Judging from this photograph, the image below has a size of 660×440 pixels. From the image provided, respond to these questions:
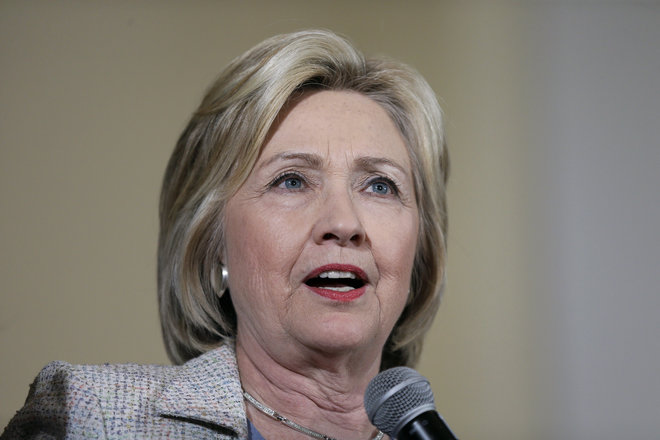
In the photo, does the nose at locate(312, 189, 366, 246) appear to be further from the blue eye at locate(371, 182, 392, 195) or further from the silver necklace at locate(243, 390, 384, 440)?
the silver necklace at locate(243, 390, 384, 440)

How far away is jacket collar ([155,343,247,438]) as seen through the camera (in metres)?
1.75

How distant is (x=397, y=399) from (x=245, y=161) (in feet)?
2.95

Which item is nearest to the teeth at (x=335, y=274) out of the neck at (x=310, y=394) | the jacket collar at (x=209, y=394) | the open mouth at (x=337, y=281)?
the open mouth at (x=337, y=281)

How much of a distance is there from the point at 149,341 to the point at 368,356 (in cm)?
120

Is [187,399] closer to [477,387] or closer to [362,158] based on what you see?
[362,158]

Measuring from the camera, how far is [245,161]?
197 centimetres

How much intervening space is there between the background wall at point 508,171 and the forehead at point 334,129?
3.65ft

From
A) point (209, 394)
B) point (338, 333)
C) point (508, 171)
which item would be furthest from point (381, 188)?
point (508, 171)

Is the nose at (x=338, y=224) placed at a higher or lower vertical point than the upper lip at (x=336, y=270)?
higher

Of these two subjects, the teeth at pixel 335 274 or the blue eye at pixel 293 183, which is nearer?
the teeth at pixel 335 274

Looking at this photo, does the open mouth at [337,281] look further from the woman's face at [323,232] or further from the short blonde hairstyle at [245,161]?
the short blonde hairstyle at [245,161]

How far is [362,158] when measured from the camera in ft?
6.38

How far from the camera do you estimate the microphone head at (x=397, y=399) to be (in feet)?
3.92

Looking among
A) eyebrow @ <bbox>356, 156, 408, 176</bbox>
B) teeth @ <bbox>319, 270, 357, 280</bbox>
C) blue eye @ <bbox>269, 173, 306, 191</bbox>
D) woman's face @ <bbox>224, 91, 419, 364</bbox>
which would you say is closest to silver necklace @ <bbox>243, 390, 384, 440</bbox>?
woman's face @ <bbox>224, 91, 419, 364</bbox>
